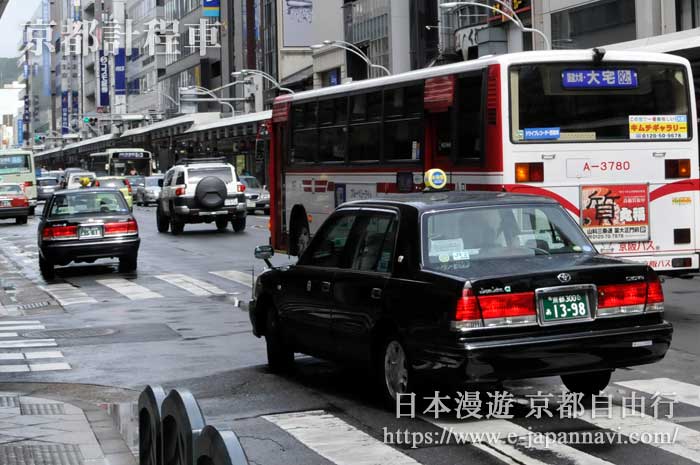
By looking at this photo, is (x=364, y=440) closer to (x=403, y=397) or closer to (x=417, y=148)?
(x=403, y=397)

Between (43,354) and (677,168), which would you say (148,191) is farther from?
(43,354)

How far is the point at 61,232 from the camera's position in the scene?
Result: 24.1 m

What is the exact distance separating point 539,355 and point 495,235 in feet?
3.74

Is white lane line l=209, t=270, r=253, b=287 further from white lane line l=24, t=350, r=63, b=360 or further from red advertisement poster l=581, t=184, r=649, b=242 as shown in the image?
red advertisement poster l=581, t=184, r=649, b=242

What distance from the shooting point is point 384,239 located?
31.5ft

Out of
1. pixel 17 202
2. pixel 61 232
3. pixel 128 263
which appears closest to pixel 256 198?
pixel 17 202

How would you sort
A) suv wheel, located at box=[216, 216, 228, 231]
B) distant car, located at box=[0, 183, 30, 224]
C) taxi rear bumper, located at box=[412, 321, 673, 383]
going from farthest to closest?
distant car, located at box=[0, 183, 30, 224] → suv wheel, located at box=[216, 216, 228, 231] → taxi rear bumper, located at box=[412, 321, 673, 383]

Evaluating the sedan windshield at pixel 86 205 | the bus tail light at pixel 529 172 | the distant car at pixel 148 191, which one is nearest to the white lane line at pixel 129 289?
the sedan windshield at pixel 86 205

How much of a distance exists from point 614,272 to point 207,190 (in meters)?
29.6

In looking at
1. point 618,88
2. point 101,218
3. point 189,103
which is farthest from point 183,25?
point 618,88

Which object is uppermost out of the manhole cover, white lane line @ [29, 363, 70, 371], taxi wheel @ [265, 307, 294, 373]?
taxi wheel @ [265, 307, 294, 373]

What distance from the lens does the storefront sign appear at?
1545 centimetres

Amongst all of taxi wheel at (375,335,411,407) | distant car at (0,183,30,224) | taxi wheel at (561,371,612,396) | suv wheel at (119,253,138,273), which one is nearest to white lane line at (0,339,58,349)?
taxi wheel at (375,335,411,407)

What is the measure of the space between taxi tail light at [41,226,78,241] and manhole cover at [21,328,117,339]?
825 centimetres
